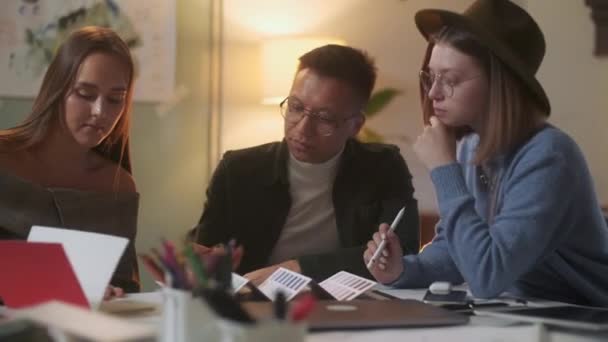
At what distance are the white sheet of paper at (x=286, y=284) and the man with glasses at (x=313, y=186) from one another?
1.89 feet

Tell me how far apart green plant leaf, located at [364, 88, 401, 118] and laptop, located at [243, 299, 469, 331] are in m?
1.91

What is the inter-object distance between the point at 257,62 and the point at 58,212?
1495 mm

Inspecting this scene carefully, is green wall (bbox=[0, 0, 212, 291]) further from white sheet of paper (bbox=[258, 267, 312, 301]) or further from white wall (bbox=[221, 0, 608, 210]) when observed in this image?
white sheet of paper (bbox=[258, 267, 312, 301])

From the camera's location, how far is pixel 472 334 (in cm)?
92

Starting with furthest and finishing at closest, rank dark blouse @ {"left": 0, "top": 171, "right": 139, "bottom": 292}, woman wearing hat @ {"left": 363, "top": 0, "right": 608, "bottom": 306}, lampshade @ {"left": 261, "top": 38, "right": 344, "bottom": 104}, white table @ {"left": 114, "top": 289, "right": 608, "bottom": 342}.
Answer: lampshade @ {"left": 261, "top": 38, "right": 344, "bottom": 104}, dark blouse @ {"left": 0, "top": 171, "right": 139, "bottom": 292}, woman wearing hat @ {"left": 363, "top": 0, "right": 608, "bottom": 306}, white table @ {"left": 114, "top": 289, "right": 608, "bottom": 342}

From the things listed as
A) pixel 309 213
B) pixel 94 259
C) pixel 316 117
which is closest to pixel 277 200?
pixel 309 213

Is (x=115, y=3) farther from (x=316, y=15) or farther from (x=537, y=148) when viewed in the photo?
(x=537, y=148)

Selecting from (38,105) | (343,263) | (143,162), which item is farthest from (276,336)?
(143,162)

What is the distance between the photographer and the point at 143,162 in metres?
2.87

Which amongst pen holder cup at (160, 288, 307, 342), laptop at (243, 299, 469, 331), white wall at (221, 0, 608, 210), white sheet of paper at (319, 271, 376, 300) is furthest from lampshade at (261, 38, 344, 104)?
pen holder cup at (160, 288, 307, 342)

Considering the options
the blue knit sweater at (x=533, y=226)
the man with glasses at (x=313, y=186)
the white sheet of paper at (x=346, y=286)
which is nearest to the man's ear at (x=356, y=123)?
the man with glasses at (x=313, y=186)

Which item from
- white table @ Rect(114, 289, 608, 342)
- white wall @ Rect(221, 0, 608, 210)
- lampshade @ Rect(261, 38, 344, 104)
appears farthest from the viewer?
white wall @ Rect(221, 0, 608, 210)

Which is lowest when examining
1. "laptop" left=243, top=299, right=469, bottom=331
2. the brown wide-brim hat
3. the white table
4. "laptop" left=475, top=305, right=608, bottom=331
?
the white table

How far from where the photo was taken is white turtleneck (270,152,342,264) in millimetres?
1818
